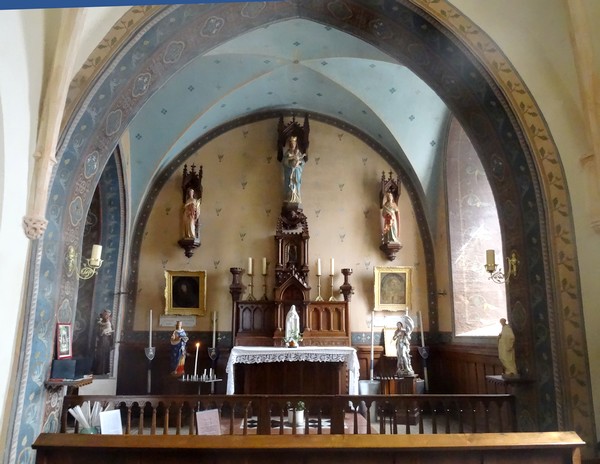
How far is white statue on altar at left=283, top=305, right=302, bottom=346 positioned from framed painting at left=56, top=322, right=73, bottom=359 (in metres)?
4.46

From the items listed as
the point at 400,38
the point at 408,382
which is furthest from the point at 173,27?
the point at 408,382

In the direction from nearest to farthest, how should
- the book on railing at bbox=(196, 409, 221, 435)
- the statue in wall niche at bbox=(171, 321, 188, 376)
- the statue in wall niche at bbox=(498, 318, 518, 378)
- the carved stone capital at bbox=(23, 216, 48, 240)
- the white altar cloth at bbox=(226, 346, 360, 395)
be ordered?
the carved stone capital at bbox=(23, 216, 48, 240) < the book on railing at bbox=(196, 409, 221, 435) < the statue in wall niche at bbox=(498, 318, 518, 378) < the white altar cloth at bbox=(226, 346, 360, 395) < the statue in wall niche at bbox=(171, 321, 188, 376)

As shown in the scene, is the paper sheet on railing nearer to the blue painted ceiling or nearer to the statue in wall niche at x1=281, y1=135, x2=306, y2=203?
the blue painted ceiling

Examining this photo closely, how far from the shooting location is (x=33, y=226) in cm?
488

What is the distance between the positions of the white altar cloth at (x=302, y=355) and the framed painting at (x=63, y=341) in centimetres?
367

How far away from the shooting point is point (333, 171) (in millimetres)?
10945

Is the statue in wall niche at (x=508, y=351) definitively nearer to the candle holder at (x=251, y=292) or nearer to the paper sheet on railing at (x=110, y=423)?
the paper sheet on railing at (x=110, y=423)

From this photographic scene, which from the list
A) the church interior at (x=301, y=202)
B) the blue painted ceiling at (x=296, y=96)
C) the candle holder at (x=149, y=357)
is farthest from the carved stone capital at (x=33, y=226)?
the candle holder at (x=149, y=357)

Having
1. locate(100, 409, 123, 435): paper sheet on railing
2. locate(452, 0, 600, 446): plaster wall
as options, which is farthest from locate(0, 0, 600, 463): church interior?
locate(100, 409, 123, 435): paper sheet on railing

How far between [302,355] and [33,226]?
5.36 meters

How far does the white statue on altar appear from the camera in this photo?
925 centimetres

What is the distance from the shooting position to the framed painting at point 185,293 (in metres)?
10.0

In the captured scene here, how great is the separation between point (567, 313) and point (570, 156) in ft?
5.40

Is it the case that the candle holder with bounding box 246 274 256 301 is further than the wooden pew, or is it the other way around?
the candle holder with bounding box 246 274 256 301
